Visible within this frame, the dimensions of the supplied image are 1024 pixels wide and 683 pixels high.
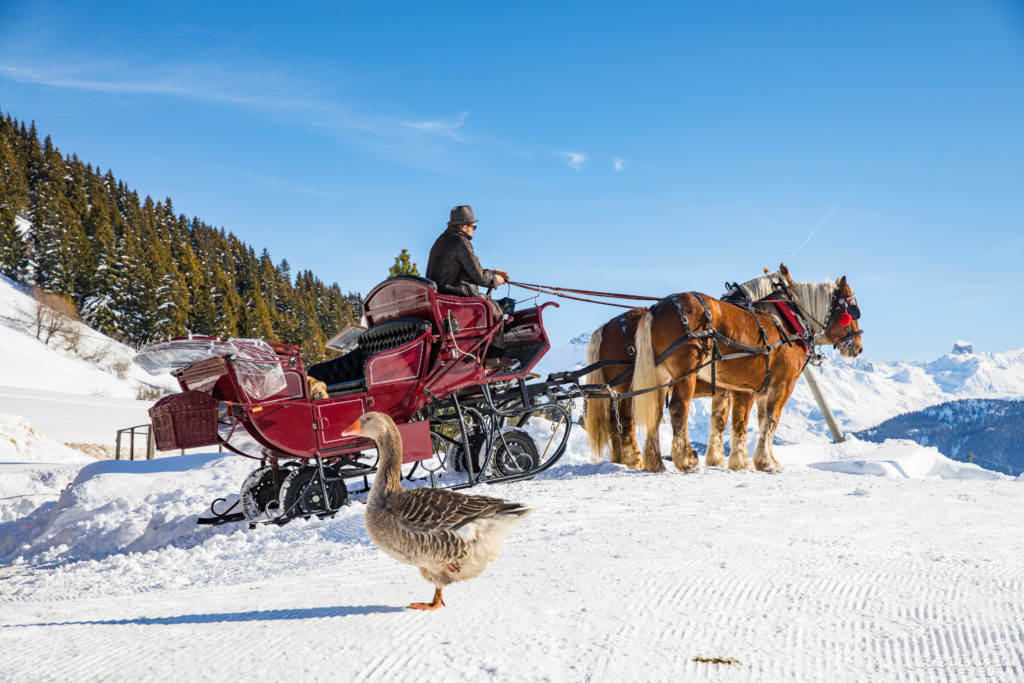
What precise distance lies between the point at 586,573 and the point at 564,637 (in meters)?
1.06

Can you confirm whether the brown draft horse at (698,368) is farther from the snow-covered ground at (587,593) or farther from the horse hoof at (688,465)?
the snow-covered ground at (587,593)

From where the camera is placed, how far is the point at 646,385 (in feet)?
29.5

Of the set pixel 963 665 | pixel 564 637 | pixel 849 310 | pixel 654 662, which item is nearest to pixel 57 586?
pixel 564 637

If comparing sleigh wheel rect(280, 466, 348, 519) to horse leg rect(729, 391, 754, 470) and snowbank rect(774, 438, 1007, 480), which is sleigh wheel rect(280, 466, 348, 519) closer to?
horse leg rect(729, 391, 754, 470)

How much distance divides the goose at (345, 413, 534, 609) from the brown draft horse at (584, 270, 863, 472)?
18.8 feet

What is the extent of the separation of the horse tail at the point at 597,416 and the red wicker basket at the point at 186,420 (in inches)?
202

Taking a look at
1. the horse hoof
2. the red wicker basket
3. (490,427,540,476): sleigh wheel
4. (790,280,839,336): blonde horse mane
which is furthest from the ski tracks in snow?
(790,280,839,336): blonde horse mane

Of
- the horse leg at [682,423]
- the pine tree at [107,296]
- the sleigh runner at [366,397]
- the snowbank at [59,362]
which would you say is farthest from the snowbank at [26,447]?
the pine tree at [107,296]

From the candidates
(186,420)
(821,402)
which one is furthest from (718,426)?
(186,420)

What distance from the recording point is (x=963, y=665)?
9.67ft

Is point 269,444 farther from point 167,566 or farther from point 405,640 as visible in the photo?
point 405,640

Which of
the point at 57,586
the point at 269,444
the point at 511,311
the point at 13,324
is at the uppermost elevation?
the point at 13,324

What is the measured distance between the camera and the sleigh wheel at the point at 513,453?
8.40m

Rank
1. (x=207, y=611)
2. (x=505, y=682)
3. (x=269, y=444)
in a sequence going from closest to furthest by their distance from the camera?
(x=505, y=682) < (x=207, y=611) < (x=269, y=444)
